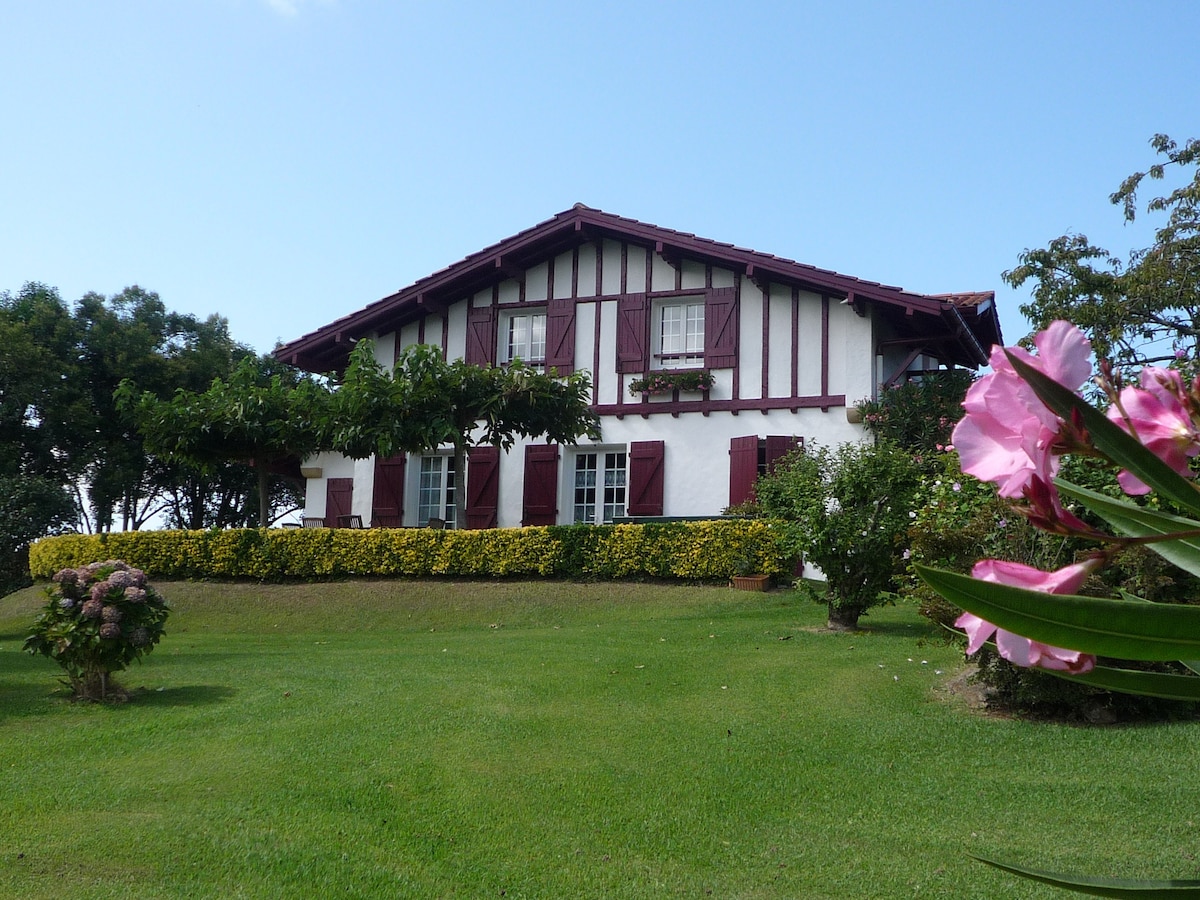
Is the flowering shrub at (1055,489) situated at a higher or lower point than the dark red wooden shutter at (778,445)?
lower

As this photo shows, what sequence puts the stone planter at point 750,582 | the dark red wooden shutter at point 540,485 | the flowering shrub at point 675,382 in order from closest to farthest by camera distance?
the stone planter at point 750,582 < the flowering shrub at point 675,382 < the dark red wooden shutter at point 540,485

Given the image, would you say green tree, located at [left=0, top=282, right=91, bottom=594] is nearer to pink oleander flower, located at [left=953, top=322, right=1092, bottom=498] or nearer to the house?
the house

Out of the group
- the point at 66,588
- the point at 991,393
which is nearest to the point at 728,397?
the point at 66,588

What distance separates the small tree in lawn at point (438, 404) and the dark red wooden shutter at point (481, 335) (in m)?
2.47

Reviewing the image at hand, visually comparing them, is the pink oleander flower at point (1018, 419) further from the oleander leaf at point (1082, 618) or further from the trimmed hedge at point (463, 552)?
the trimmed hedge at point (463, 552)

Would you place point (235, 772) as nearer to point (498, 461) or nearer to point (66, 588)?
point (66, 588)

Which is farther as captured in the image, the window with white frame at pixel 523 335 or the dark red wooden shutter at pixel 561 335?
the window with white frame at pixel 523 335

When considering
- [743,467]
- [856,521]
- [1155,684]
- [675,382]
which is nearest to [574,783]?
[1155,684]

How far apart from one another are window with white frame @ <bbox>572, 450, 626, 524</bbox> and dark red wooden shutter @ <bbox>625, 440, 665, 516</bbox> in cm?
52

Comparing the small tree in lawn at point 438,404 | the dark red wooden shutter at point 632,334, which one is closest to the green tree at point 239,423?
the small tree in lawn at point 438,404

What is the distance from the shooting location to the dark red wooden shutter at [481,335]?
60.0 ft

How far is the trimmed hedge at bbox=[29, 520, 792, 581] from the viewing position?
14.1 meters

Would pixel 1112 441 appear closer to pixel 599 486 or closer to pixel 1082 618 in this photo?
pixel 1082 618

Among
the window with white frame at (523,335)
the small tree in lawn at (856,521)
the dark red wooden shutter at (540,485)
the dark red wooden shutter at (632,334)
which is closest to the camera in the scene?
the small tree in lawn at (856,521)
